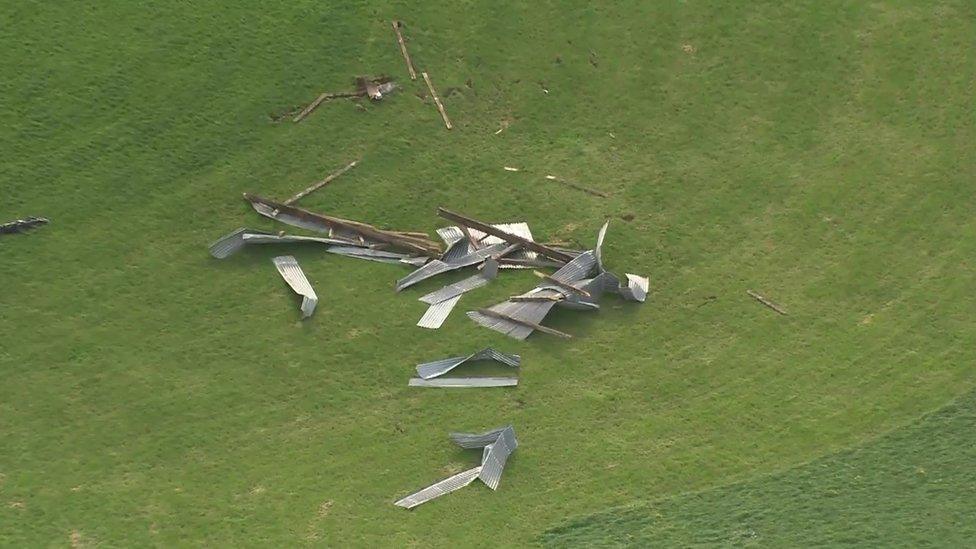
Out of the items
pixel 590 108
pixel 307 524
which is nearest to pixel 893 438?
pixel 590 108

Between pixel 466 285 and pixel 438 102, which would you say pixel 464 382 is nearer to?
pixel 466 285

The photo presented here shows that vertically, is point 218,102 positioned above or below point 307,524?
above

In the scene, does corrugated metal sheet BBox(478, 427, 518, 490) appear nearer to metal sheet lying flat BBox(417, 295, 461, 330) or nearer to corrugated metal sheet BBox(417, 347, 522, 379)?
corrugated metal sheet BBox(417, 347, 522, 379)

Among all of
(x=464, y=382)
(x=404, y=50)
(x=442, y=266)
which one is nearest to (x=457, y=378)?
(x=464, y=382)

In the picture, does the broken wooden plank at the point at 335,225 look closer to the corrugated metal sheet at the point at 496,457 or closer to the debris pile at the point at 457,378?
the debris pile at the point at 457,378

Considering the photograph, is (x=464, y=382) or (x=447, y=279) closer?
(x=464, y=382)

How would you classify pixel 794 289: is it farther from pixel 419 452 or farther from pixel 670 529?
pixel 419 452

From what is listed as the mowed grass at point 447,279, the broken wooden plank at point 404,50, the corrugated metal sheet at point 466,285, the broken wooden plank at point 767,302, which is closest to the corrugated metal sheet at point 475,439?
the mowed grass at point 447,279
